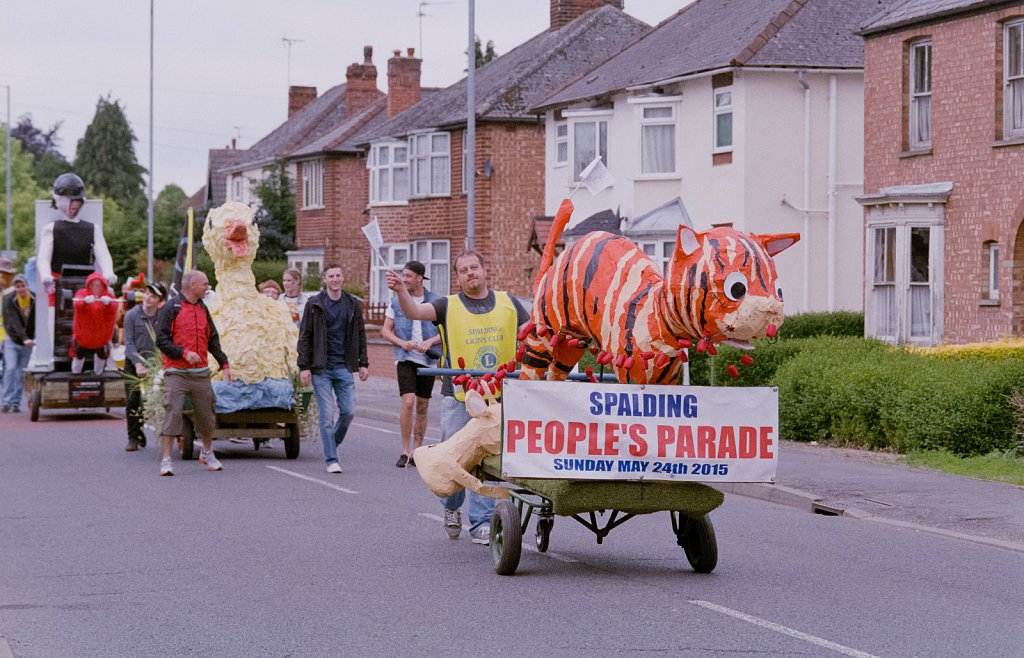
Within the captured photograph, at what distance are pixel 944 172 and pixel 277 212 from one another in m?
41.5

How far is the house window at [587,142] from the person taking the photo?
37750 millimetres

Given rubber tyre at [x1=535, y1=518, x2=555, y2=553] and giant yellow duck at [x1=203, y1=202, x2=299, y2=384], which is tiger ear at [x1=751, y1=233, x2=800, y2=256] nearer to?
rubber tyre at [x1=535, y1=518, x2=555, y2=553]

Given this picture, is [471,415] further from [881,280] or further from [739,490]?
[881,280]

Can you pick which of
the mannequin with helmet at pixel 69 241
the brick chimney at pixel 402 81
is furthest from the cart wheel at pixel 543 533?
the brick chimney at pixel 402 81

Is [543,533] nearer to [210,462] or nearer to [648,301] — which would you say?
[648,301]

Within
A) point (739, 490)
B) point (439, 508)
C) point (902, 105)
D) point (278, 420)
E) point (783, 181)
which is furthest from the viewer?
point (783, 181)

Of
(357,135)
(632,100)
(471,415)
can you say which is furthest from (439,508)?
(357,135)

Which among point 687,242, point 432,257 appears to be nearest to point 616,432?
point 687,242

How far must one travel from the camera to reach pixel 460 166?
1813 inches

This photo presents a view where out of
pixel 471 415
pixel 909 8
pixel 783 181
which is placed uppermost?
pixel 909 8

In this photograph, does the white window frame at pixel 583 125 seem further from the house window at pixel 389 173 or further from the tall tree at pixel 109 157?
the tall tree at pixel 109 157

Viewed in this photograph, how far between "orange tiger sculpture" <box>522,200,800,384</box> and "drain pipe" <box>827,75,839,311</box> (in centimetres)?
2282

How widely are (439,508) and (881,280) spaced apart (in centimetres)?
1704

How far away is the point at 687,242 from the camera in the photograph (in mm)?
8945
